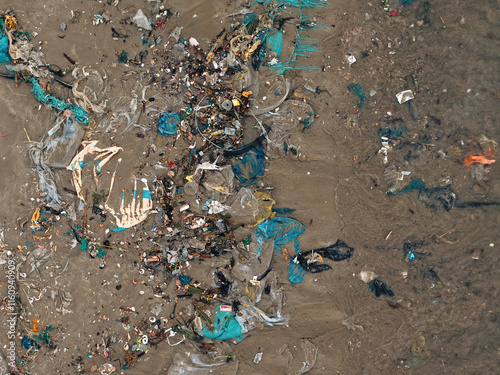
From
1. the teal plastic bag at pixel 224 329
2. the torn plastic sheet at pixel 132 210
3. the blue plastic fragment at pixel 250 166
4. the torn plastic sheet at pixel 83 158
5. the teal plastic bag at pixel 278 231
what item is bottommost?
the teal plastic bag at pixel 224 329

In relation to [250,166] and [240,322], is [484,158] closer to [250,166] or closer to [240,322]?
[250,166]

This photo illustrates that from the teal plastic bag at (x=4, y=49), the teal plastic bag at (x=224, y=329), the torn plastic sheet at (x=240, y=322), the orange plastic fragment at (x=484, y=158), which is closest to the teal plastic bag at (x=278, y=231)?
the torn plastic sheet at (x=240, y=322)

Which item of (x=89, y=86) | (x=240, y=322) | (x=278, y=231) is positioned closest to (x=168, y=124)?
(x=89, y=86)

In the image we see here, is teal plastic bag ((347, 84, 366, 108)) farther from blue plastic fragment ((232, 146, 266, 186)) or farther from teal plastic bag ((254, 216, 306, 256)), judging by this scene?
teal plastic bag ((254, 216, 306, 256))

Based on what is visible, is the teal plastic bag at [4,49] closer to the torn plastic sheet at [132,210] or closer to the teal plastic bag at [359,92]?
the torn plastic sheet at [132,210]

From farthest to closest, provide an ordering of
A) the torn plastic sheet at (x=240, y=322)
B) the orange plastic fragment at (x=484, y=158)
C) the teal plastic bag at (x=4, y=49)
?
the torn plastic sheet at (x=240, y=322), the teal plastic bag at (x=4, y=49), the orange plastic fragment at (x=484, y=158)

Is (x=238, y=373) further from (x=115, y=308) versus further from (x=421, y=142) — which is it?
Answer: (x=421, y=142)

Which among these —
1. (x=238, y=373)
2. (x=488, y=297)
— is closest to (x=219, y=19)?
(x=238, y=373)

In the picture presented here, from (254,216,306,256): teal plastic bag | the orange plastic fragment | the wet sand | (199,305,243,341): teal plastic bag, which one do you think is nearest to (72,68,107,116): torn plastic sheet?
the wet sand
